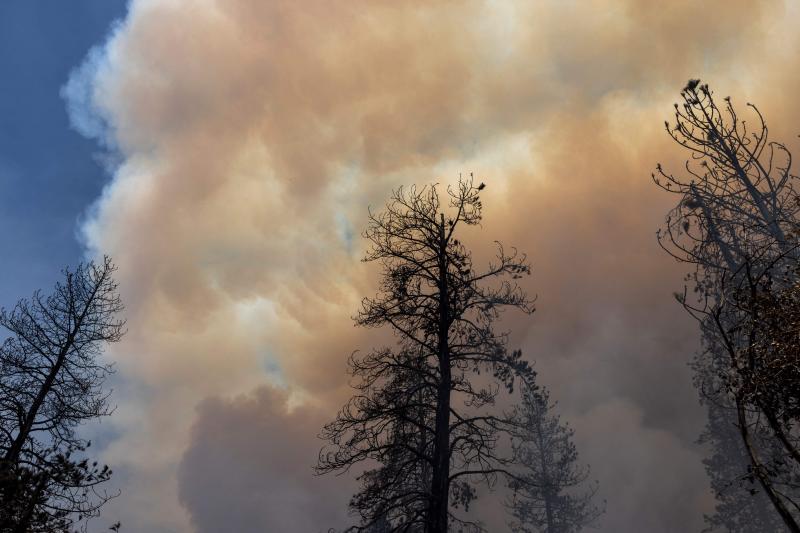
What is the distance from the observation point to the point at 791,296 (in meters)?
5.51

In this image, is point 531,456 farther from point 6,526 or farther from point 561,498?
point 6,526

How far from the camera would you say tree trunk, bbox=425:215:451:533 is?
329 inches

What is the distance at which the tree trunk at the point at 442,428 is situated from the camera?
27.4 feet

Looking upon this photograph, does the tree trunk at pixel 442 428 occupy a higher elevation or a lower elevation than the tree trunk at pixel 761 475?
higher

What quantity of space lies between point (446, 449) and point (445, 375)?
1.46m

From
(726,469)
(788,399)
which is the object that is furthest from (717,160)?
(726,469)

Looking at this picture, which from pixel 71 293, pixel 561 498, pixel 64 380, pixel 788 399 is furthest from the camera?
pixel 561 498

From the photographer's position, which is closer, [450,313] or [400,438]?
[400,438]

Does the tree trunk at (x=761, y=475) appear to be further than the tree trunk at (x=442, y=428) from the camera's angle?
No

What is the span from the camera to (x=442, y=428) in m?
9.14

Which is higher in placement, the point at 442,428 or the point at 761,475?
the point at 442,428

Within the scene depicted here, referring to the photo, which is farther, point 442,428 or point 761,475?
point 442,428

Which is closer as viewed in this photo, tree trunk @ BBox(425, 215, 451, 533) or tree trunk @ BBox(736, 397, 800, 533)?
tree trunk @ BBox(736, 397, 800, 533)

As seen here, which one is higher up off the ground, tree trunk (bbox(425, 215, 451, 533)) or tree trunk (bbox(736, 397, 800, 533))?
tree trunk (bbox(425, 215, 451, 533))
